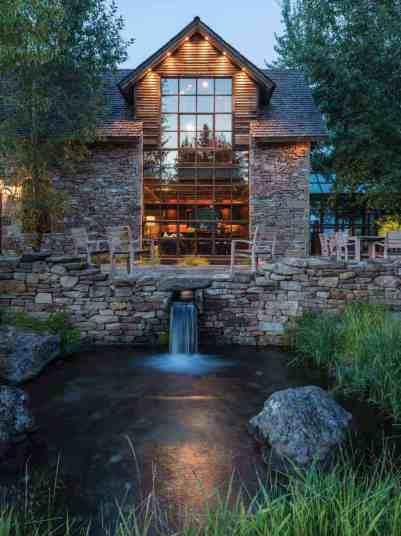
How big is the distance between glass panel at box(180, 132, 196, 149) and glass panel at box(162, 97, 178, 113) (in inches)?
33.1

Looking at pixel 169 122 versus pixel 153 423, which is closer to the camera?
pixel 153 423

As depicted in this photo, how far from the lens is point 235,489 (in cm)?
345

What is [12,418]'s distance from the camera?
436cm

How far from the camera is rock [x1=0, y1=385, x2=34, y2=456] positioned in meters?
4.18

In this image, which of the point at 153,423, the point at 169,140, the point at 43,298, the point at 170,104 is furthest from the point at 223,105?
the point at 153,423

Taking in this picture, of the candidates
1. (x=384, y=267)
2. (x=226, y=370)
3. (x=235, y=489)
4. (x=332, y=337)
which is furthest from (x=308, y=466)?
(x=384, y=267)

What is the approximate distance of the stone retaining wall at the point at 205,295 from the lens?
8133 millimetres

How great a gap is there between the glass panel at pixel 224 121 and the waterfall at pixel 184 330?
8.32 meters

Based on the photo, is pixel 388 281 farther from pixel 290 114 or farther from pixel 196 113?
pixel 196 113

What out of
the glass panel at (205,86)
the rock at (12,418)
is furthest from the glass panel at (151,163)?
the rock at (12,418)

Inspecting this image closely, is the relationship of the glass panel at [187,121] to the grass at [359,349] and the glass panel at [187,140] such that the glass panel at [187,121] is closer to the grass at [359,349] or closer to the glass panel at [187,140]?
the glass panel at [187,140]

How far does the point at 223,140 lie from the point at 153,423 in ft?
37.1

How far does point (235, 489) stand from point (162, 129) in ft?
41.5

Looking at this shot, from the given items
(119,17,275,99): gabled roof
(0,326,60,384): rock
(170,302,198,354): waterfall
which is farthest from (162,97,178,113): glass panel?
(0,326,60,384): rock
